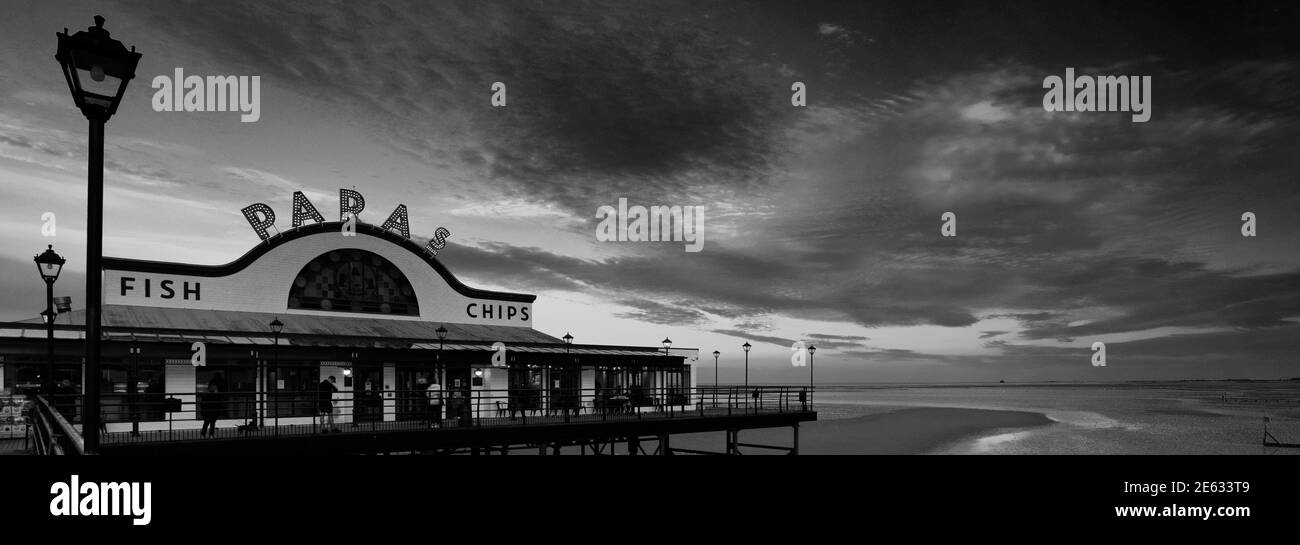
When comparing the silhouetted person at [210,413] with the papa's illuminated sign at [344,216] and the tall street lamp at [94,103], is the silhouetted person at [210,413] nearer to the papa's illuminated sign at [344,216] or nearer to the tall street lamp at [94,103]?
the papa's illuminated sign at [344,216]

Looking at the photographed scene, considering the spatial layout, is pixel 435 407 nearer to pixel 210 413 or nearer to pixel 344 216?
pixel 210 413

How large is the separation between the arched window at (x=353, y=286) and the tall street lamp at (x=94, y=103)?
1179 inches

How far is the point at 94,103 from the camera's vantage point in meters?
6.90

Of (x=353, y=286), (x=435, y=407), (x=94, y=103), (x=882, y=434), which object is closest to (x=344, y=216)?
(x=353, y=286)

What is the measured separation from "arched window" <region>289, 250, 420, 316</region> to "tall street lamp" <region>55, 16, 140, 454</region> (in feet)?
98.3

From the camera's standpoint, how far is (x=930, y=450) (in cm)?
5166

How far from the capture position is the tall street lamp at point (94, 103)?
21.6 ft

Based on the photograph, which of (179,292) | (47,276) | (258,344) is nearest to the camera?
(47,276)

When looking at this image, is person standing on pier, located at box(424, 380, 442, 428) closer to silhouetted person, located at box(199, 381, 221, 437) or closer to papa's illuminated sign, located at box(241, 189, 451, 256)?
silhouetted person, located at box(199, 381, 221, 437)

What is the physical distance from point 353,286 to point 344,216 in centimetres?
309
